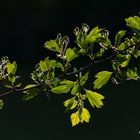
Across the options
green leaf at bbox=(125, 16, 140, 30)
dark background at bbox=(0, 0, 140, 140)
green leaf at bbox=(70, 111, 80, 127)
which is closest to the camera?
green leaf at bbox=(125, 16, 140, 30)

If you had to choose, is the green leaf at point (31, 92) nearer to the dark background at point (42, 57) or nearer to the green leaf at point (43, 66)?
the green leaf at point (43, 66)

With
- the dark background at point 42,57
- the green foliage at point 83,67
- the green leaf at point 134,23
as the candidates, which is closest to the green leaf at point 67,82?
the green foliage at point 83,67

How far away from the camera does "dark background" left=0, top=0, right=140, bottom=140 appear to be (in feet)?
29.7

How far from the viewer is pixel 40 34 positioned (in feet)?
57.1

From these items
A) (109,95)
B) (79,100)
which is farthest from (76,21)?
(79,100)

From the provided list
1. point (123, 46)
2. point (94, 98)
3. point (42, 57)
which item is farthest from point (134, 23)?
point (42, 57)

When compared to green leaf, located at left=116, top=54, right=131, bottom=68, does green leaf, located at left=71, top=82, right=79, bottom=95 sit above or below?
below

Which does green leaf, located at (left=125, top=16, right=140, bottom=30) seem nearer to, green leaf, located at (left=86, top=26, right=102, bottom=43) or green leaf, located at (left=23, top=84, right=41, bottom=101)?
A: green leaf, located at (left=86, top=26, right=102, bottom=43)

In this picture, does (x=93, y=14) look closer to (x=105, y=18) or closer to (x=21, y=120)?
(x=105, y=18)

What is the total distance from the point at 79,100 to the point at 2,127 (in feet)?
29.1

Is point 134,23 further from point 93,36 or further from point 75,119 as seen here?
point 75,119

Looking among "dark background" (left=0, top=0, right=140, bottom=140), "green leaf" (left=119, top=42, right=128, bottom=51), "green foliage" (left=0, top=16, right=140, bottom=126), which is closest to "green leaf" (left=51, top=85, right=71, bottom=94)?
"green foliage" (left=0, top=16, right=140, bottom=126)

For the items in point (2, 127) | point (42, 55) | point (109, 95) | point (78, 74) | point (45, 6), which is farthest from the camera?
point (45, 6)

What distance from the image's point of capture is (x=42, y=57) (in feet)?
54.8
